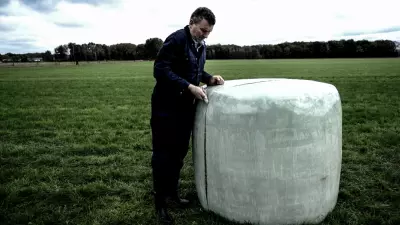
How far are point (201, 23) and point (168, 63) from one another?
53 cm

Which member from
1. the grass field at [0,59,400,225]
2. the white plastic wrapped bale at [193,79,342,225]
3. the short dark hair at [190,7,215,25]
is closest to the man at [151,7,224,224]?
the short dark hair at [190,7,215,25]

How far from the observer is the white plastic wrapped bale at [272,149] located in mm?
3325

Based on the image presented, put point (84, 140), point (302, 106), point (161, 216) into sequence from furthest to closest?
point (84, 140) < point (161, 216) < point (302, 106)

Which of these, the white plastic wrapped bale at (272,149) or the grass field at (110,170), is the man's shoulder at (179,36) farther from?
the grass field at (110,170)

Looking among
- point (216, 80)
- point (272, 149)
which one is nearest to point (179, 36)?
point (216, 80)

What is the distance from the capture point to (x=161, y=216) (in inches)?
158

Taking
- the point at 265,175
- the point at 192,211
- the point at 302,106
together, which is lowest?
the point at 192,211

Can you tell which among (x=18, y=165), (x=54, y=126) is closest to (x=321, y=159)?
(x=18, y=165)

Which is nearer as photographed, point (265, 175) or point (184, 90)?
point (265, 175)

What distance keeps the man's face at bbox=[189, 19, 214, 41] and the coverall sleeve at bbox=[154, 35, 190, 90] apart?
8.6 inches

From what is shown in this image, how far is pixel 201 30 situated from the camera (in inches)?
149

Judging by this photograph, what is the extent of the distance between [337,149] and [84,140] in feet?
18.8

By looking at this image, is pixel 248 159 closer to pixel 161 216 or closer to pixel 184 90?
pixel 184 90

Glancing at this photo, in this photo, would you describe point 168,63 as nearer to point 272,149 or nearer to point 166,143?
point 166,143
